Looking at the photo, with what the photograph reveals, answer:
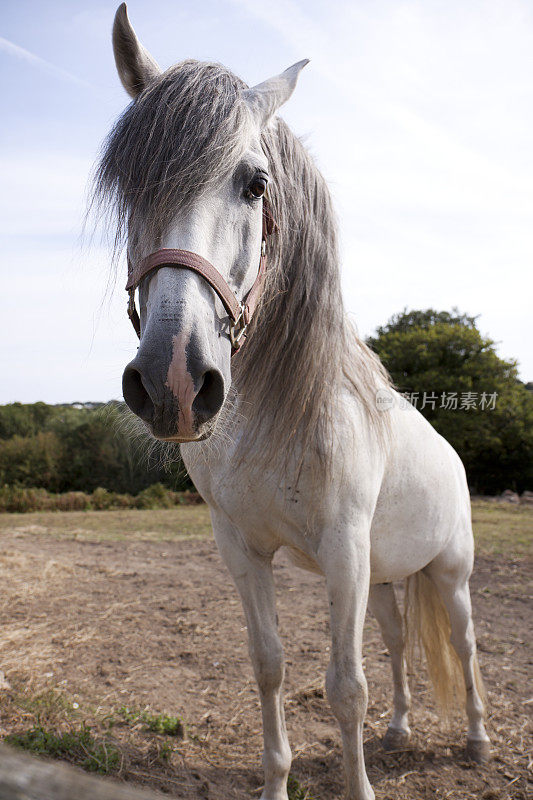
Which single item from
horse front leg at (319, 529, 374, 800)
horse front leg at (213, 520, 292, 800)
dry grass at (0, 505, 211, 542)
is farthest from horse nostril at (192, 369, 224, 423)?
dry grass at (0, 505, 211, 542)

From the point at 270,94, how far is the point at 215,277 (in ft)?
2.33

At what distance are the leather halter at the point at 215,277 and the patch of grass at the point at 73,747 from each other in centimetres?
186

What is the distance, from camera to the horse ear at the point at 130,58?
1674 mm

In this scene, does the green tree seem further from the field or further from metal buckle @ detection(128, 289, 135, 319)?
metal buckle @ detection(128, 289, 135, 319)

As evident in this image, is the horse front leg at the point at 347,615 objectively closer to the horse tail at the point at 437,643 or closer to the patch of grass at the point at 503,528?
the horse tail at the point at 437,643

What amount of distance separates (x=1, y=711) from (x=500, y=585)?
4.37 m

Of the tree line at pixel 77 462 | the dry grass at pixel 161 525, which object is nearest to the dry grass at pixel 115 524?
the dry grass at pixel 161 525

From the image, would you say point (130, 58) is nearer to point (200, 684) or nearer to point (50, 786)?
point (50, 786)

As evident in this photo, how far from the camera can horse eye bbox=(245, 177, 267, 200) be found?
1543 millimetres

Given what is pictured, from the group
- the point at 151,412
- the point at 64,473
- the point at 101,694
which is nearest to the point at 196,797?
the point at 101,694

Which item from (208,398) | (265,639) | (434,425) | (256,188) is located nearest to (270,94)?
(256,188)

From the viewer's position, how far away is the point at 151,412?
51.9 inches

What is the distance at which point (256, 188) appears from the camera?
61.4 inches

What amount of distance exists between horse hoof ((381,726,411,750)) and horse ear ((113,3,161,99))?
303cm
